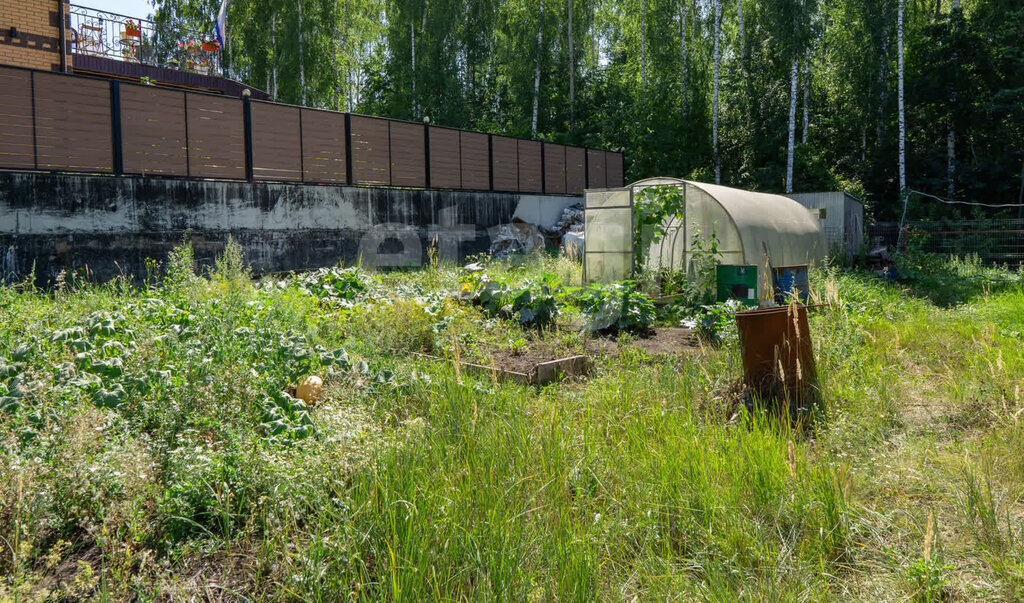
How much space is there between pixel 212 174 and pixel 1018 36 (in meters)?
23.9

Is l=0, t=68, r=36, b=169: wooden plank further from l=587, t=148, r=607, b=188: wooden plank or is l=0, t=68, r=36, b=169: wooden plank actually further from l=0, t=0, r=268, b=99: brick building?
l=587, t=148, r=607, b=188: wooden plank

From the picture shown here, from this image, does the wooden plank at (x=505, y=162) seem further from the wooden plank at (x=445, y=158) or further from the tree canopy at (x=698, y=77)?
the tree canopy at (x=698, y=77)

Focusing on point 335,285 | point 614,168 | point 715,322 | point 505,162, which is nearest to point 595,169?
point 614,168

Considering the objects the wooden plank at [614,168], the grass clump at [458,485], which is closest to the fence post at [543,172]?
the wooden plank at [614,168]

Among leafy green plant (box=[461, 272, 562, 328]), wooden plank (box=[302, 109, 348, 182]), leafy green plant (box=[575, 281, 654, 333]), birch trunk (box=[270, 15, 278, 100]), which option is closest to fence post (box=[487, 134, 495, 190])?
wooden plank (box=[302, 109, 348, 182])

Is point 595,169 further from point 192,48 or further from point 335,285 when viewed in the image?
point 335,285

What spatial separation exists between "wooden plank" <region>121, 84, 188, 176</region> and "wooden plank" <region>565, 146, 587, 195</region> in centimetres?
1281

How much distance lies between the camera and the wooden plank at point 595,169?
24141 millimetres

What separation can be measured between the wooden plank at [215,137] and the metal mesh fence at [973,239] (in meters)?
17.1

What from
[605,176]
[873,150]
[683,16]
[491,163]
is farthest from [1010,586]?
[683,16]

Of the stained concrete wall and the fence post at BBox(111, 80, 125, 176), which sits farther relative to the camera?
A: the fence post at BBox(111, 80, 125, 176)

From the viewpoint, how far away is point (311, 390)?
460cm

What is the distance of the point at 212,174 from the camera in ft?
46.5

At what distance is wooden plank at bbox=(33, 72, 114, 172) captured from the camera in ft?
39.4
